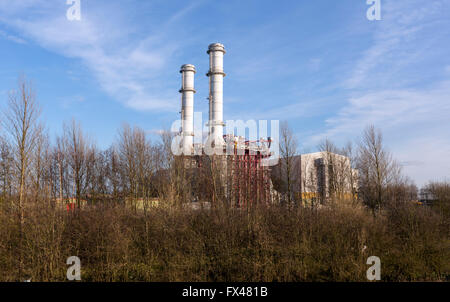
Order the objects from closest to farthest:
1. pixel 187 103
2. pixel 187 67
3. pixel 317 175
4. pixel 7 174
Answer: pixel 7 174 → pixel 317 175 → pixel 187 103 → pixel 187 67

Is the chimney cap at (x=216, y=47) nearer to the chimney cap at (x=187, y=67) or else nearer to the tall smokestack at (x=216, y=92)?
the tall smokestack at (x=216, y=92)

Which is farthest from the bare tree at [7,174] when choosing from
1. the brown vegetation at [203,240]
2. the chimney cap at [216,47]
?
the chimney cap at [216,47]

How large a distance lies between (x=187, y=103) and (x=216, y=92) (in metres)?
5.02

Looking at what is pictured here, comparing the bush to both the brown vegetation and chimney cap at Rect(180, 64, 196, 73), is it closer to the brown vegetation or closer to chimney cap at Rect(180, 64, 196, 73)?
the brown vegetation

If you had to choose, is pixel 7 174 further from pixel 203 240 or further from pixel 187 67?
pixel 187 67

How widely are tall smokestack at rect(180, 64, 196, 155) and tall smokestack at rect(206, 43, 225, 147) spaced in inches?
149

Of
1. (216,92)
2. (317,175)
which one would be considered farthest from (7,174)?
(317,175)

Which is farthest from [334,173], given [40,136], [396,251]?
[40,136]

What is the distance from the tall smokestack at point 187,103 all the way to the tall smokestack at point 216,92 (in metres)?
3.80

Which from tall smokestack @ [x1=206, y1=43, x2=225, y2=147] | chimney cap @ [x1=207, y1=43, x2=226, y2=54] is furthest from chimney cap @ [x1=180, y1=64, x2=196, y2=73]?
chimney cap @ [x1=207, y1=43, x2=226, y2=54]

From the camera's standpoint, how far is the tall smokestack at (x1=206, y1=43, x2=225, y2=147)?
27.1m

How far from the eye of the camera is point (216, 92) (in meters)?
27.8
